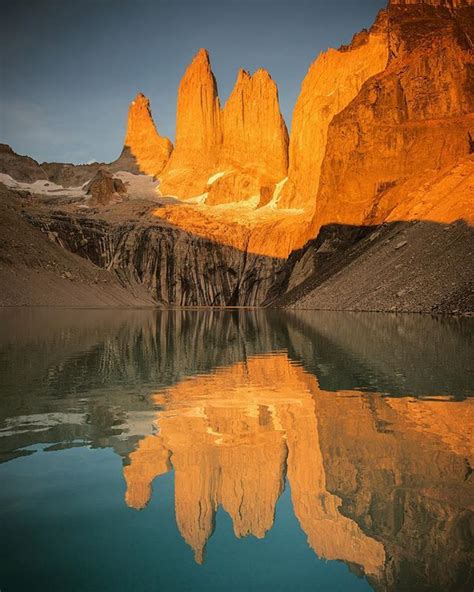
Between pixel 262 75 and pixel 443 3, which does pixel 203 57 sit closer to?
pixel 262 75

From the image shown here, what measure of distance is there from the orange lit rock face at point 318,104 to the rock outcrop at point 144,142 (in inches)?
1997

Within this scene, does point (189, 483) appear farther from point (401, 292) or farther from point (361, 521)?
point (401, 292)

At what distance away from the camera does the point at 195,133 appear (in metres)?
146

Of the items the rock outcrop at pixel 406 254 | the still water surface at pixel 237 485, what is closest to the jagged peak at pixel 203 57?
the rock outcrop at pixel 406 254

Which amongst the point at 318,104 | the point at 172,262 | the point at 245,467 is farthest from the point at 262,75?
the point at 245,467

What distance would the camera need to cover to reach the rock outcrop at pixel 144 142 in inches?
6315

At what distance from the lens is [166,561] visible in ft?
12.1

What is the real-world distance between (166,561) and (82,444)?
3.12 meters

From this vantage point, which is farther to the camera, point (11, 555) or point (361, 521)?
point (361, 521)

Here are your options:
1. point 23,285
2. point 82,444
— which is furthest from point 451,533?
point 23,285

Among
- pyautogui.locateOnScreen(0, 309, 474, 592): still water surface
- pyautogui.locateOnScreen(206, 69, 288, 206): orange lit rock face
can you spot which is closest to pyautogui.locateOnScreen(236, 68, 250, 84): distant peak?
pyautogui.locateOnScreen(206, 69, 288, 206): orange lit rock face

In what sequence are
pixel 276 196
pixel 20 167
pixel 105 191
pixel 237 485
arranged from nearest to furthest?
pixel 237 485
pixel 276 196
pixel 105 191
pixel 20 167

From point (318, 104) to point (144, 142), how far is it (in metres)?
71.1

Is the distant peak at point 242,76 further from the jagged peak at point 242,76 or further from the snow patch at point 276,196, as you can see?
the snow patch at point 276,196
